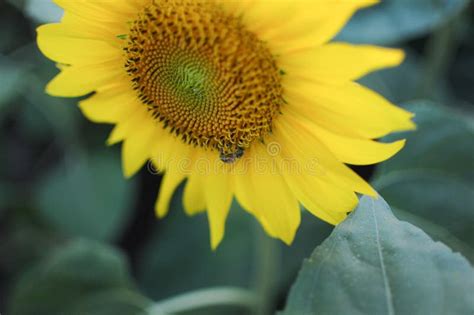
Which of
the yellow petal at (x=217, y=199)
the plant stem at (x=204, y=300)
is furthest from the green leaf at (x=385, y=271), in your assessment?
the plant stem at (x=204, y=300)

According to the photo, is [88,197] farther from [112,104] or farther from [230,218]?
[112,104]

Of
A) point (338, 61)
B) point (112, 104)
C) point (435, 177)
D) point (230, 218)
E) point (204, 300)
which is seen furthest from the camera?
point (230, 218)

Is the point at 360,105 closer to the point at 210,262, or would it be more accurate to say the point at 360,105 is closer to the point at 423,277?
the point at 423,277

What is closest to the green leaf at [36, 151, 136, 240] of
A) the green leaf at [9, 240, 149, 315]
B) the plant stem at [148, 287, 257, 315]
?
the green leaf at [9, 240, 149, 315]

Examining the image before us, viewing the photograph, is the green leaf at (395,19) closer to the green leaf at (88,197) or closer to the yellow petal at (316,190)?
the yellow petal at (316,190)

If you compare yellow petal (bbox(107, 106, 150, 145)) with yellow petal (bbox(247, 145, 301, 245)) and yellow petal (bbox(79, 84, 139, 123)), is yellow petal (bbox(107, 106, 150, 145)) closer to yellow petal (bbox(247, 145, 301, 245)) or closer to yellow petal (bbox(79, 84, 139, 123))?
yellow petal (bbox(79, 84, 139, 123))

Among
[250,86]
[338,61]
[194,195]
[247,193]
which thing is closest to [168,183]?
[194,195]
